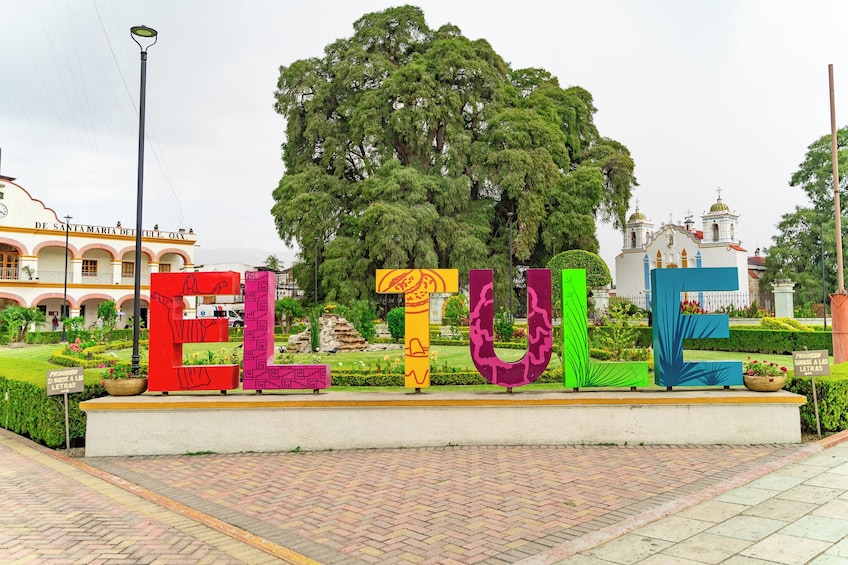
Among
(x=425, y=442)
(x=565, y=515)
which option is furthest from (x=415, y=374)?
(x=565, y=515)

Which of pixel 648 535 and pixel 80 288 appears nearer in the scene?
pixel 648 535

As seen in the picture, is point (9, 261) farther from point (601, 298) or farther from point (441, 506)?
point (441, 506)

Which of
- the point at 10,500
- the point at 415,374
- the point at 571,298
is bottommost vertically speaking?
the point at 10,500

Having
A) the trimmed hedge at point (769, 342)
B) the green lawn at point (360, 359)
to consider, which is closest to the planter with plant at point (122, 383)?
the green lawn at point (360, 359)

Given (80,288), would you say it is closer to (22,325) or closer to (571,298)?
(22,325)

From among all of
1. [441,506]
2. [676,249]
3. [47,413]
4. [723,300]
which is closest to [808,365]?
[441,506]

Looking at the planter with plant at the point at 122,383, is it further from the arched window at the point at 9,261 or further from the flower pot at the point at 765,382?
the arched window at the point at 9,261

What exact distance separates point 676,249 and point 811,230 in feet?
39.4

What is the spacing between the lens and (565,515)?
574 cm

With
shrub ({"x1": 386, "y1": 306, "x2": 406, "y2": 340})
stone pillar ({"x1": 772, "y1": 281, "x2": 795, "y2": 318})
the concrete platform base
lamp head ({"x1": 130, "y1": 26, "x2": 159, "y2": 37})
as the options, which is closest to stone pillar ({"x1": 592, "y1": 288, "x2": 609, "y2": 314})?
stone pillar ({"x1": 772, "y1": 281, "x2": 795, "y2": 318})

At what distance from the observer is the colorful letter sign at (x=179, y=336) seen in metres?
9.14

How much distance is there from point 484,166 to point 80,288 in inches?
1175

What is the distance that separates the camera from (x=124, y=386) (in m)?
9.14

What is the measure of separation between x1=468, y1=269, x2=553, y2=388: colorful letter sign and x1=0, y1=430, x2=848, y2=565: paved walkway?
121 cm
